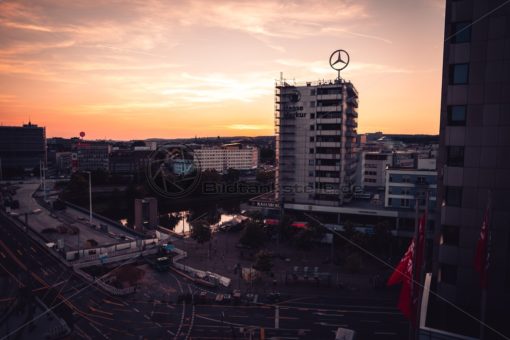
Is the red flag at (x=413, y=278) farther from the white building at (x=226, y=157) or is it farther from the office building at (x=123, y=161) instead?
the office building at (x=123, y=161)

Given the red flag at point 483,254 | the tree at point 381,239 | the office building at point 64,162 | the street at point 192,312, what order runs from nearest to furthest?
the red flag at point 483,254 → the street at point 192,312 → the tree at point 381,239 → the office building at point 64,162

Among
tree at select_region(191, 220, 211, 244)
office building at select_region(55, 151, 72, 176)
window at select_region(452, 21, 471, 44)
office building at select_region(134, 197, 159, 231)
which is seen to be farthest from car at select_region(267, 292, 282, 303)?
office building at select_region(55, 151, 72, 176)

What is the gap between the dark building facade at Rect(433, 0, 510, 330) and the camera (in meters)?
14.9

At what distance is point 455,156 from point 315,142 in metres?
47.6

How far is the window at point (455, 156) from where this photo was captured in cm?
1590

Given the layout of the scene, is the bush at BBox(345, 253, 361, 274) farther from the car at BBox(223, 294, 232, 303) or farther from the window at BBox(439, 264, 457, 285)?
the window at BBox(439, 264, 457, 285)

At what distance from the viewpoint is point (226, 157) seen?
183875 millimetres

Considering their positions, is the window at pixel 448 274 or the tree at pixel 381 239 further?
the tree at pixel 381 239

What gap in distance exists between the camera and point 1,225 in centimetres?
6431

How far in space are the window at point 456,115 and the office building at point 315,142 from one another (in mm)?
45618

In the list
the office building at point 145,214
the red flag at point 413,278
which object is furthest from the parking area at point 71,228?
the red flag at point 413,278

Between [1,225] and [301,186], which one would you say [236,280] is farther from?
[1,225]

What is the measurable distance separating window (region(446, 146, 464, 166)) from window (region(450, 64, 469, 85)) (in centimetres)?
299

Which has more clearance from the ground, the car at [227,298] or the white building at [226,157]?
the white building at [226,157]
